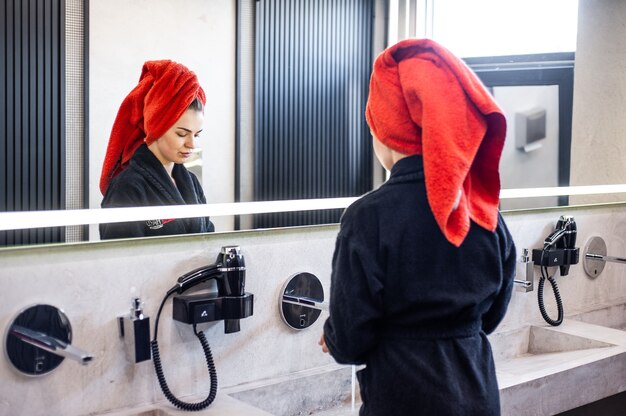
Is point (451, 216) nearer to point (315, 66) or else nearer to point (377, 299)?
point (377, 299)

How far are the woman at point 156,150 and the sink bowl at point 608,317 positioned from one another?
56.8 inches

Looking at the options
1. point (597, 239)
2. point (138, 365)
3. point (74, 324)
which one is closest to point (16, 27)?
point (74, 324)

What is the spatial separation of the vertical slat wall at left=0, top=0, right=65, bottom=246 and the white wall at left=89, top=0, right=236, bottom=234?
0.08 meters

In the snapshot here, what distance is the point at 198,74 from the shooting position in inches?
63.0

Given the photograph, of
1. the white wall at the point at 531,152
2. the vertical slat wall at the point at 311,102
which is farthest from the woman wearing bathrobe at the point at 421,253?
the white wall at the point at 531,152

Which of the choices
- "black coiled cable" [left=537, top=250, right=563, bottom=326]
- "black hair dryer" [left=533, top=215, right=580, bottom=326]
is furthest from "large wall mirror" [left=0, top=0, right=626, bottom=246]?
"black coiled cable" [left=537, top=250, right=563, bottom=326]

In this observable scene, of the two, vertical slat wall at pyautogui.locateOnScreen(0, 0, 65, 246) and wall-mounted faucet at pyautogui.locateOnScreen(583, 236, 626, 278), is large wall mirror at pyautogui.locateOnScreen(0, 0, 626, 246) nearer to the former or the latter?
vertical slat wall at pyautogui.locateOnScreen(0, 0, 65, 246)

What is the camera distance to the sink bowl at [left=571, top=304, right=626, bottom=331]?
2495 mm

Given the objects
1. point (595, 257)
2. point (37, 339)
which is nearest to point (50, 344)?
point (37, 339)

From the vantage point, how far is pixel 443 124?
1169mm

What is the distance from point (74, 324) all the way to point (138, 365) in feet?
0.53

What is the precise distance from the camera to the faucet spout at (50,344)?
3.93ft

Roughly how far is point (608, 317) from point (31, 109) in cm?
201

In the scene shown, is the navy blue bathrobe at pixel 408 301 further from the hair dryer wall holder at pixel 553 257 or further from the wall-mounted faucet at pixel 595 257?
the wall-mounted faucet at pixel 595 257
